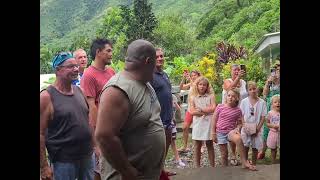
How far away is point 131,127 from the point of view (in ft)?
9.46

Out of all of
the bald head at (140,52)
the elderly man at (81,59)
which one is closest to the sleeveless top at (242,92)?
the bald head at (140,52)

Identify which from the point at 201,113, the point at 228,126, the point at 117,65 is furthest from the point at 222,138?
the point at 117,65

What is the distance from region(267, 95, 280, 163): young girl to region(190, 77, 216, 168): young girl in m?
0.40

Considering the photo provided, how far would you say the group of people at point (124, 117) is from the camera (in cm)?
286

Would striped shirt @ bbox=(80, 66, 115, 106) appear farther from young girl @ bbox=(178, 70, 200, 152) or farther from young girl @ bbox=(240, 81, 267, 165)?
young girl @ bbox=(240, 81, 267, 165)

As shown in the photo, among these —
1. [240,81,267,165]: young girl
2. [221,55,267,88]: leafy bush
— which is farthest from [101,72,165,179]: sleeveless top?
[240,81,267,165]: young girl

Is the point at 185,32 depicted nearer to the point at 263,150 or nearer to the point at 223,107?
the point at 223,107

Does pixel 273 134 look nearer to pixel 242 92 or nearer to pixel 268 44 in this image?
pixel 242 92

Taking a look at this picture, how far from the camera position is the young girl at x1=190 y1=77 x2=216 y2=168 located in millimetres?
3764

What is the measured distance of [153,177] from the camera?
9.80 ft
